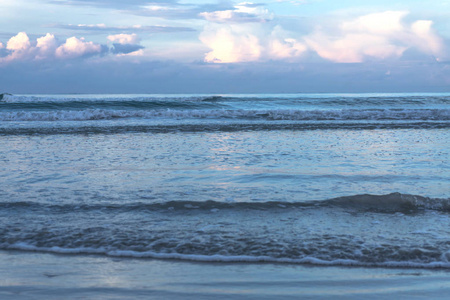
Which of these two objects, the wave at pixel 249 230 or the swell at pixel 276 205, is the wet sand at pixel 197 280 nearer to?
the wave at pixel 249 230

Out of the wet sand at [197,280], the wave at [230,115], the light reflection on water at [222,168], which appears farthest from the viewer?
the wave at [230,115]

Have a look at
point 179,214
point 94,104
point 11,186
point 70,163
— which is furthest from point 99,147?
point 94,104

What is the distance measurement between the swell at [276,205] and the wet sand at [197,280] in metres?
1.35

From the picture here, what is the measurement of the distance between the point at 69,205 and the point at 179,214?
1273mm

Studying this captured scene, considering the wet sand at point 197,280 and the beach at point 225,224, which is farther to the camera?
the beach at point 225,224

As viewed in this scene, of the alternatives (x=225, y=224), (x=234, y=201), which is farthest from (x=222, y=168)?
(x=225, y=224)

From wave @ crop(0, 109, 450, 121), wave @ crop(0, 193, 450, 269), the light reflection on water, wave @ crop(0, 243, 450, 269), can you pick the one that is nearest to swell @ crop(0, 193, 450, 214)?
wave @ crop(0, 193, 450, 269)

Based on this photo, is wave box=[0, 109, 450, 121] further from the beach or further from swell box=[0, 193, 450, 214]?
swell box=[0, 193, 450, 214]

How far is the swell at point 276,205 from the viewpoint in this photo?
183 inches

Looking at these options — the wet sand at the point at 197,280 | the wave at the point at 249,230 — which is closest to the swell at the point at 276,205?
the wave at the point at 249,230

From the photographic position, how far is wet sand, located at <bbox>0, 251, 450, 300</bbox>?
265cm

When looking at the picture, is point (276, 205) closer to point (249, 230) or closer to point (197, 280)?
point (249, 230)

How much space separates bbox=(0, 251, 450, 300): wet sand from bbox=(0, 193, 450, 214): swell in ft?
4.43

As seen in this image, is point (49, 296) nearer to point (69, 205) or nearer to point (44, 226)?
point (44, 226)
